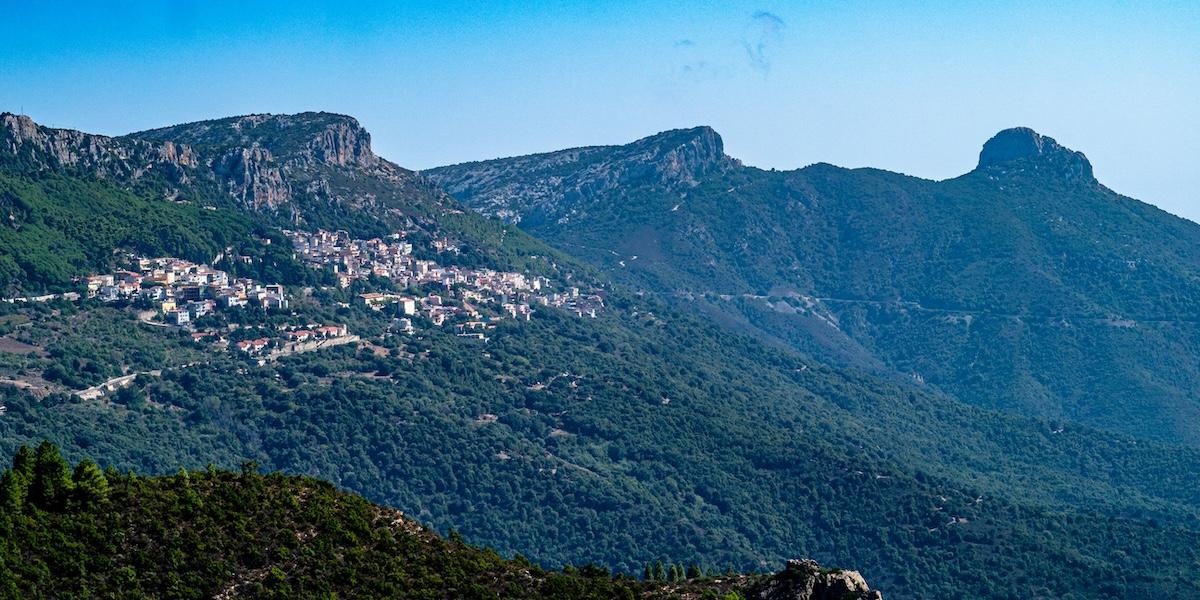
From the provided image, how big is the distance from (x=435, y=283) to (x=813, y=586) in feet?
429

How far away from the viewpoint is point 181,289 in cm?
Answer: 14175

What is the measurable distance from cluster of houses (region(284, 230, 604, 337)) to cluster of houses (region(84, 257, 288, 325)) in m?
13.4

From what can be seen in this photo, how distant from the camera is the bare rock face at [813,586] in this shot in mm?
44562

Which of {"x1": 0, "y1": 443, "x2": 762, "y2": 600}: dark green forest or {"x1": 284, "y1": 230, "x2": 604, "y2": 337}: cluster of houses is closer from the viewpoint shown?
{"x1": 0, "y1": 443, "x2": 762, "y2": 600}: dark green forest

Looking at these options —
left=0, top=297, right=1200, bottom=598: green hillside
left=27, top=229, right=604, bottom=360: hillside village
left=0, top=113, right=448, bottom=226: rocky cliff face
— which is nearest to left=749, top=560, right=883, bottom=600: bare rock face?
left=0, top=297, right=1200, bottom=598: green hillside

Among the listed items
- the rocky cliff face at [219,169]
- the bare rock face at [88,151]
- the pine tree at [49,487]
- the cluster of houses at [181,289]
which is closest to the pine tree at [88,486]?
the pine tree at [49,487]

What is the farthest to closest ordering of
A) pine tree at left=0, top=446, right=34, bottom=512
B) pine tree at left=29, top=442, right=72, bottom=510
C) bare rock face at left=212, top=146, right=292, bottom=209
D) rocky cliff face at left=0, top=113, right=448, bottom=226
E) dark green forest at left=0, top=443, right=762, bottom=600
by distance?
1. bare rock face at left=212, top=146, right=292, bottom=209
2. rocky cliff face at left=0, top=113, right=448, bottom=226
3. pine tree at left=29, top=442, right=72, bottom=510
4. pine tree at left=0, top=446, right=34, bottom=512
5. dark green forest at left=0, top=443, right=762, bottom=600

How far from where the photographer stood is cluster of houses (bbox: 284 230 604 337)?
160 m

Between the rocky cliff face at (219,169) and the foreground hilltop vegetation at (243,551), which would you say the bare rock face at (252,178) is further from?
the foreground hilltop vegetation at (243,551)

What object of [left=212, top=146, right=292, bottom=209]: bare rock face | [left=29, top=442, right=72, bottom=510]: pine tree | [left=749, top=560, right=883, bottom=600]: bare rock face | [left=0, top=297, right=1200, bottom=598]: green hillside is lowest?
[left=0, top=297, right=1200, bottom=598]: green hillside

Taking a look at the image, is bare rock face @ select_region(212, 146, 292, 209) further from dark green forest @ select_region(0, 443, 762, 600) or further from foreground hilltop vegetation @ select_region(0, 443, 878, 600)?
foreground hilltop vegetation @ select_region(0, 443, 878, 600)

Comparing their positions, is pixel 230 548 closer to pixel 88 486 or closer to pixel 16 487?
pixel 88 486

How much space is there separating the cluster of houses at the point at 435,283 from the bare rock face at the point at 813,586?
4292 inches

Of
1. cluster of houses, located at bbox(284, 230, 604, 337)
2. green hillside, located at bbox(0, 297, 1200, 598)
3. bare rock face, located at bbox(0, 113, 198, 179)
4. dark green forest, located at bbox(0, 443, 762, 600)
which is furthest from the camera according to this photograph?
cluster of houses, located at bbox(284, 230, 604, 337)
